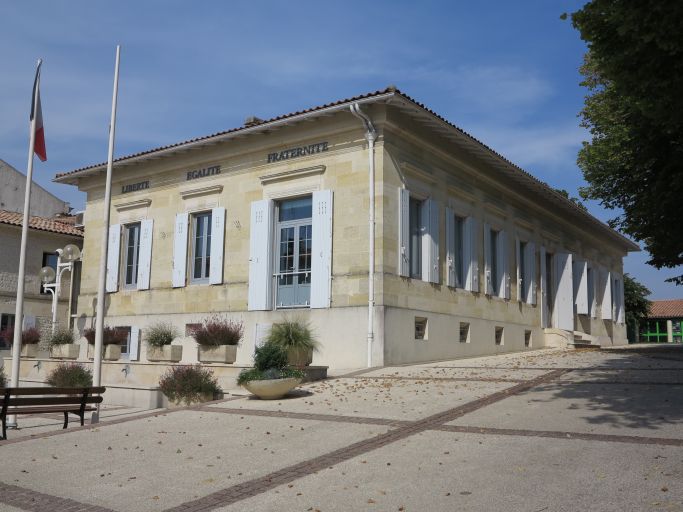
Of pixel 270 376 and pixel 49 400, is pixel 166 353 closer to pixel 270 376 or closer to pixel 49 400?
pixel 270 376

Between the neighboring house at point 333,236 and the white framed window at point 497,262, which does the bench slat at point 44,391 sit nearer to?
the neighboring house at point 333,236

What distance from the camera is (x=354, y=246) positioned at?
16828mm

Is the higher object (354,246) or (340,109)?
(340,109)

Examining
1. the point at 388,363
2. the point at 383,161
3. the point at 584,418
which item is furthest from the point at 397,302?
the point at 584,418

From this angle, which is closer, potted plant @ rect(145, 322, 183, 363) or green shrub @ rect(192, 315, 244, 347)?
green shrub @ rect(192, 315, 244, 347)

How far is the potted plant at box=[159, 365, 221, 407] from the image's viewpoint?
1270 cm

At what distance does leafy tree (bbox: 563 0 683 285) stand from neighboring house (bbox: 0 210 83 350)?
809 inches

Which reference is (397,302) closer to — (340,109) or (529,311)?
(340,109)

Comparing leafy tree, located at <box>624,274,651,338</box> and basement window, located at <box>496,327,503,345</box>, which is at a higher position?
leafy tree, located at <box>624,274,651,338</box>

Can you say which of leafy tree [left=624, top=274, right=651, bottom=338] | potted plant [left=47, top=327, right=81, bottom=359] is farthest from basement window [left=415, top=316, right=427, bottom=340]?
leafy tree [left=624, top=274, right=651, bottom=338]

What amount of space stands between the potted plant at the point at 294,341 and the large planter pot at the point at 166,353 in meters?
3.18

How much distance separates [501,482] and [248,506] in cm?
220

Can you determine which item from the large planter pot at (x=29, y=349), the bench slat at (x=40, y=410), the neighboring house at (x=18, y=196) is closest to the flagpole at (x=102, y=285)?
the bench slat at (x=40, y=410)

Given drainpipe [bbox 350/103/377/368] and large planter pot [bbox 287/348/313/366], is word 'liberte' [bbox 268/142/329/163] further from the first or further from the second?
large planter pot [bbox 287/348/313/366]
